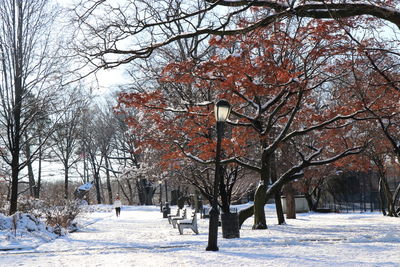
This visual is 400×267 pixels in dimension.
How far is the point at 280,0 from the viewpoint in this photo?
338 inches

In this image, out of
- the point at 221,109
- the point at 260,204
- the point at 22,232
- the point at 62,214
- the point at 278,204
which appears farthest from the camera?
the point at 278,204

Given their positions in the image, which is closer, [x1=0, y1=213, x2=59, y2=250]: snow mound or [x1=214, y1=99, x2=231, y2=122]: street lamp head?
[x1=214, y1=99, x2=231, y2=122]: street lamp head

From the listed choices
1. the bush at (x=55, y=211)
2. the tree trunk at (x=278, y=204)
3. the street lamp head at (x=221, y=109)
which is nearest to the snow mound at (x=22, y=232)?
the bush at (x=55, y=211)

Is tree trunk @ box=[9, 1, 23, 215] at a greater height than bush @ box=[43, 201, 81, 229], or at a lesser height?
greater

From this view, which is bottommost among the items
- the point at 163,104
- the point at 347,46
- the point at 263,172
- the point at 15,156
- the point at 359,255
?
the point at 359,255

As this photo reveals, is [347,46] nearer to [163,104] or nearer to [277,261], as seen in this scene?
[163,104]

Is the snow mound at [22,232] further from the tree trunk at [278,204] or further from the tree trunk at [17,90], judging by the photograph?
the tree trunk at [278,204]

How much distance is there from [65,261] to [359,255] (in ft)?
19.9

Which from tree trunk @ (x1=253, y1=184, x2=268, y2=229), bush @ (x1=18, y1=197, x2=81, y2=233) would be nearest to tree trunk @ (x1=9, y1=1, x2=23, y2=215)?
bush @ (x1=18, y1=197, x2=81, y2=233)

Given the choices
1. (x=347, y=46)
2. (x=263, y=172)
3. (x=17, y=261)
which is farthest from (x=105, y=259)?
(x=347, y=46)

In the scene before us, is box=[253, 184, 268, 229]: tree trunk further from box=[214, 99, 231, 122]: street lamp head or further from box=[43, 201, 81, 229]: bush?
box=[43, 201, 81, 229]: bush

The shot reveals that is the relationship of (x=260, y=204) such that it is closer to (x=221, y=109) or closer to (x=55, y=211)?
(x=221, y=109)

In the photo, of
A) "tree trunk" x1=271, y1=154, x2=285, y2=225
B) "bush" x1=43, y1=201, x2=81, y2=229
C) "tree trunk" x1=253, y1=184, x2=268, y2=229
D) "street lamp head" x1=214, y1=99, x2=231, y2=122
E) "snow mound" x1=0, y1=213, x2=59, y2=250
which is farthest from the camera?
"tree trunk" x1=271, y1=154, x2=285, y2=225

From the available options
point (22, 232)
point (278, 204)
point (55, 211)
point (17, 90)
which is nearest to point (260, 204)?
point (278, 204)
